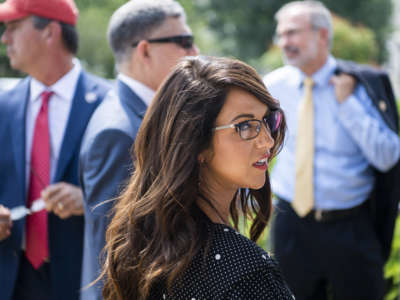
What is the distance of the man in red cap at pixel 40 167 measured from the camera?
2.70 m

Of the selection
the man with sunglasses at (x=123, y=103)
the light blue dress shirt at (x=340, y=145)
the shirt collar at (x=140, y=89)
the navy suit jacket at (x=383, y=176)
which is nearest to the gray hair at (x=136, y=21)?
the man with sunglasses at (x=123, y=103)

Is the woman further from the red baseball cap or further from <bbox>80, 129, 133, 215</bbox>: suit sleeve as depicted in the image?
the red baseball cap

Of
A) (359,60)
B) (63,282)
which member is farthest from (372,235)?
(359,60)

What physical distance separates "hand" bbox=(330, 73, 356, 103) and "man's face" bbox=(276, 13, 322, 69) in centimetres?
24

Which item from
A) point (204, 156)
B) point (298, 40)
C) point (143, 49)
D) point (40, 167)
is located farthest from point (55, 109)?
point (298, 40)

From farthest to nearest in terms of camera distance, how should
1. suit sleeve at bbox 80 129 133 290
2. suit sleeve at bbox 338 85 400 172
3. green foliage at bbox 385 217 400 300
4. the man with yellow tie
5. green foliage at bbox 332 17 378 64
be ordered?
green foliage at bbox 332 17 378 64 < green foliage at bbox 385 217 400 300 < the man with yellow tie < suit sleeve at bbox 338 85 400 172 < suit sleeve at bbox 80 129 133 290

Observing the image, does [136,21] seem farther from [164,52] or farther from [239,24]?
[239,24]

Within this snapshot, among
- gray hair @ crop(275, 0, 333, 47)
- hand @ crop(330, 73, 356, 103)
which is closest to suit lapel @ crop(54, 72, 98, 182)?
hand @ crop(330, 73, 356, 103)

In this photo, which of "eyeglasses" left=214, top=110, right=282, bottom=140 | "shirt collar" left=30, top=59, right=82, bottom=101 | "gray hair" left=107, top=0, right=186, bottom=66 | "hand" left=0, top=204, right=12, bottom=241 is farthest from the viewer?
"shirt collar" left=30, top=59, right=82, bottom=101

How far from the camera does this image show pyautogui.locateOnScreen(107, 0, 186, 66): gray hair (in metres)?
2.52

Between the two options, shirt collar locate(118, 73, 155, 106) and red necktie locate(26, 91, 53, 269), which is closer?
shirt collar locate(118, 73, 155, 106)

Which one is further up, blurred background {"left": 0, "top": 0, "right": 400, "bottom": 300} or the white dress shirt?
the white dress shirt

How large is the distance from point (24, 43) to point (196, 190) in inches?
71.7

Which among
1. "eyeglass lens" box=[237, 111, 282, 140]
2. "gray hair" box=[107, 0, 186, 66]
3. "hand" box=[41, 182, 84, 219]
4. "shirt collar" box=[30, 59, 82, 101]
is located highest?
"gray hair" box=[107, 0, 186, 66]
